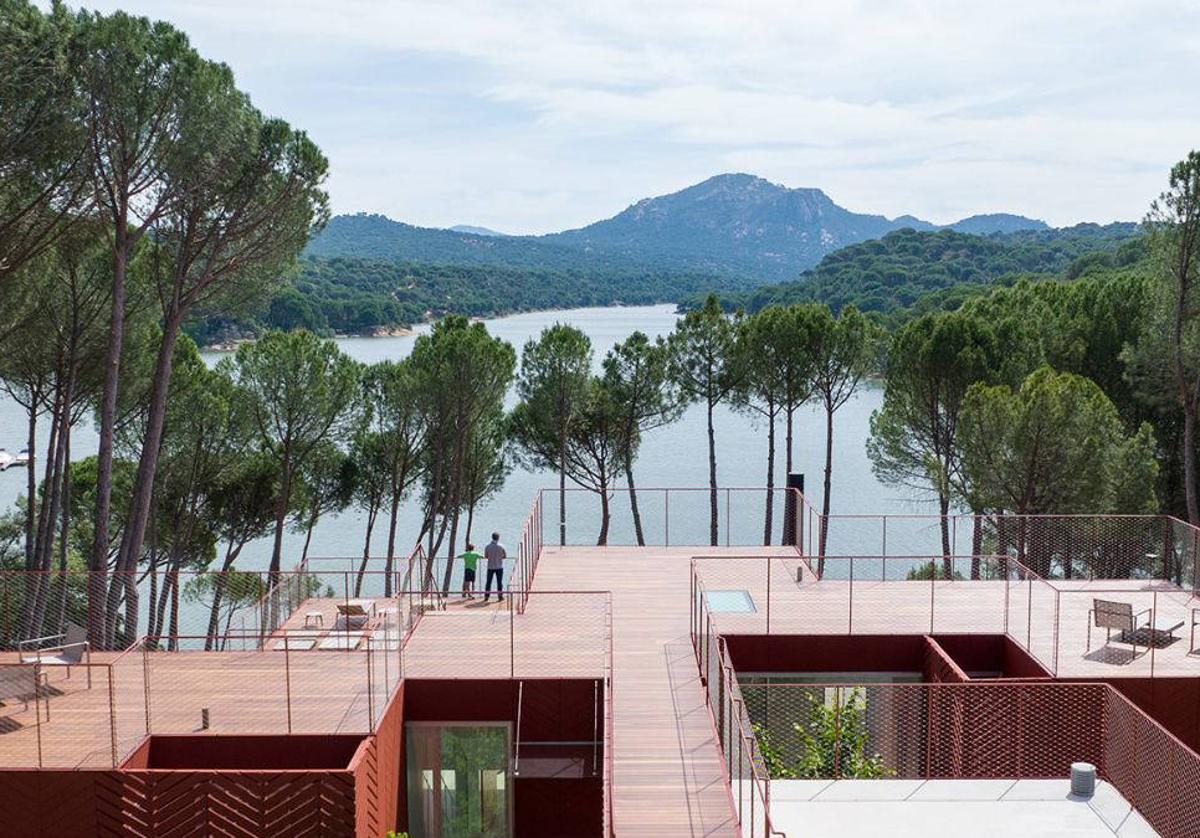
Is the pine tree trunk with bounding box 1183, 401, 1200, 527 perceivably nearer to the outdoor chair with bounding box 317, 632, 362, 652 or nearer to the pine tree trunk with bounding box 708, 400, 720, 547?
the pine tree trunk with bounding box 708, 400, 720, 547

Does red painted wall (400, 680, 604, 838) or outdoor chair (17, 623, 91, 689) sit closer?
red painted wall (400, 680, 604, 838)

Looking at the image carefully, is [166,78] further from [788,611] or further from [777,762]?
[777,762]

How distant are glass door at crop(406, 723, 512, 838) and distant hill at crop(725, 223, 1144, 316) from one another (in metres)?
80.8

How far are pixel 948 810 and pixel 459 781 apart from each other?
5770mm

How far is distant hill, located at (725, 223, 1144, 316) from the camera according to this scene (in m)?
101

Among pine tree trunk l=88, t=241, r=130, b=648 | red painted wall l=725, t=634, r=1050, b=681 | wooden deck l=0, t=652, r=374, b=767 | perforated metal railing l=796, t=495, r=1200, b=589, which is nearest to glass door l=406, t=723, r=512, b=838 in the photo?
wooden deck l=0, t=652, r=374, b=767

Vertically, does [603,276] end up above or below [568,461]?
above

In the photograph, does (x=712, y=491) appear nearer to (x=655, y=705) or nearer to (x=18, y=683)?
(x=655, y=705)

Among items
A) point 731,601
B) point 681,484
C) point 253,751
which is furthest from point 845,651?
point 681,484

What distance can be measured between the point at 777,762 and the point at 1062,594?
7011 mm

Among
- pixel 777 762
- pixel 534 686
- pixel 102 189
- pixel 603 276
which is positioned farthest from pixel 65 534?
pixel 603 276

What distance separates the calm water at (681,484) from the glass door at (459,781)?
17793 mm

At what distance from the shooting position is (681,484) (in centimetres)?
4269

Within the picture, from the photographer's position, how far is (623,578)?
61.3 ft
